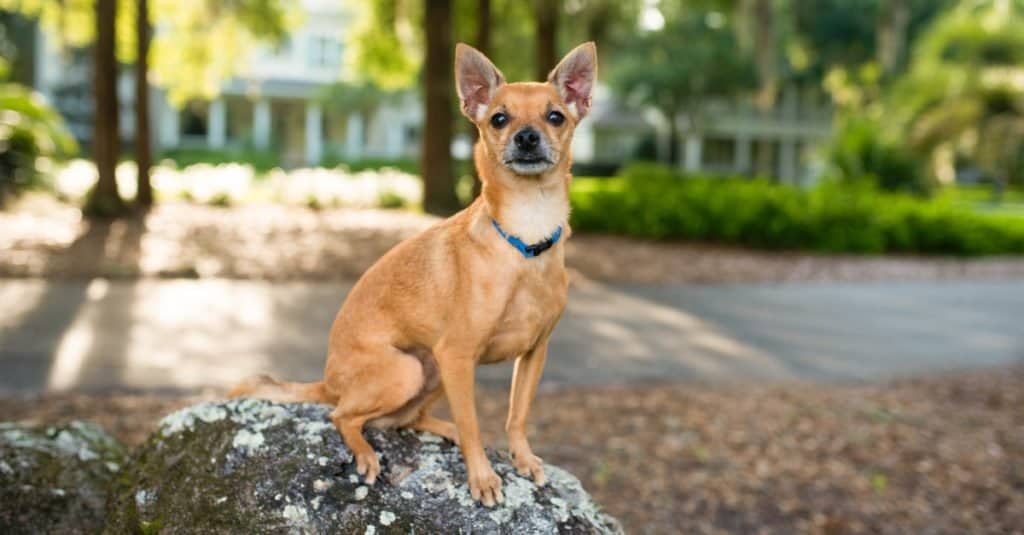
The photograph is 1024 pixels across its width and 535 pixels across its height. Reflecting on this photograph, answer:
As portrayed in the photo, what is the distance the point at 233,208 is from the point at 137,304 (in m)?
10.2

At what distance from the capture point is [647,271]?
13.9m

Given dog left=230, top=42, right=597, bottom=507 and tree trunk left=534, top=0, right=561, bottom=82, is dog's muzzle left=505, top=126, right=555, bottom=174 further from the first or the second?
tree trunk left=534, top=0, right=561, bottom=82

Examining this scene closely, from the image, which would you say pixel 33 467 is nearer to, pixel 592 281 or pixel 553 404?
pixel 553 404

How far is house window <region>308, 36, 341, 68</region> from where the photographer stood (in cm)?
4341

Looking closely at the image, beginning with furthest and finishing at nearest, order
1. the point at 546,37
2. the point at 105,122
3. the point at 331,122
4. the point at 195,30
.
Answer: the point at 331,122 → the point at 195,30 → the point at 546,37 → the point at 105,122

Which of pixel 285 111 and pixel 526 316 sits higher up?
pixel 285 111

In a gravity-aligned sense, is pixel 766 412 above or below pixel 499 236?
below

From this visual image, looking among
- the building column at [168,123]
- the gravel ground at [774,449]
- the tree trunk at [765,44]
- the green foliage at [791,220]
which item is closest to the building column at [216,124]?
the building column at [168,123]

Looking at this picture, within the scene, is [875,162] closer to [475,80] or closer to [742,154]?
[475,80]

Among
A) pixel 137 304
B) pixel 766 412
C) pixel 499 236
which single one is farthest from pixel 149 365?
pixel 499 236

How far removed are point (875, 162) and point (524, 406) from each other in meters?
21.6

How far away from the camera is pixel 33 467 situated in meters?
3.60

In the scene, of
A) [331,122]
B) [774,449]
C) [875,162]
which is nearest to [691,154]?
[331,122]

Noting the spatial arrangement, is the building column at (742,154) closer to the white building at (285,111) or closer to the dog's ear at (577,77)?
the white building at (285,111)
